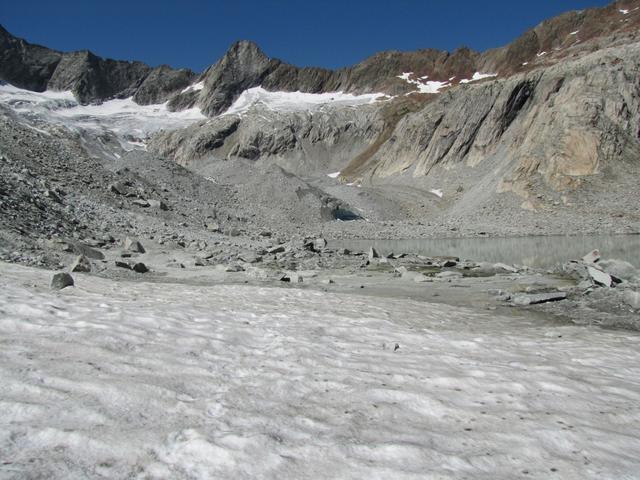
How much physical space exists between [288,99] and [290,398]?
181m

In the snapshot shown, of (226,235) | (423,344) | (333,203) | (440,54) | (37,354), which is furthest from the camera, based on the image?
(440,54)

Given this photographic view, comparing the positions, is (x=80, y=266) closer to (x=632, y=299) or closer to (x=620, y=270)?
(x=632, y=299)

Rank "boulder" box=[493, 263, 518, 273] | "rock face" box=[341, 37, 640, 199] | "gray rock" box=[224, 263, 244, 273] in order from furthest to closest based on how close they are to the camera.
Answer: "rock face" box=[341, 37, 640, 199] → "boulder" box=[493, 263, 518, 273] → "gray rock" box=[224, 263, 244, 273]

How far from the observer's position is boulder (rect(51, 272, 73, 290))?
328 inches

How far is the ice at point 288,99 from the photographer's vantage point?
156m

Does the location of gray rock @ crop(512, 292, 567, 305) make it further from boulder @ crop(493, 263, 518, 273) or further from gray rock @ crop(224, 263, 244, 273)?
gray rock @ crop(224, 263, 244, 273)

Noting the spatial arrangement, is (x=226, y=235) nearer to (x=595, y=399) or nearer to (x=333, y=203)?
(x=333, y=203)

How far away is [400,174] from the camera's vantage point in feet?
281

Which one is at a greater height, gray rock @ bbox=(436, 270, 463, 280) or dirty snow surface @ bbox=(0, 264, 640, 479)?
gray rock @ bbox=(436, 270, 463, 280)

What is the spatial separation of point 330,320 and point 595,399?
14.2ft

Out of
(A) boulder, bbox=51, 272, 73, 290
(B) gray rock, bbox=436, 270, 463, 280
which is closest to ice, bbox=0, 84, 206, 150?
(B) gray rock, bbox=436, 270, 463, 280

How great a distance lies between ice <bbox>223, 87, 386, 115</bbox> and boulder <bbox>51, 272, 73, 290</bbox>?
5838 inches

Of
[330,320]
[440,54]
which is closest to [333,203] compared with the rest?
[330,320]

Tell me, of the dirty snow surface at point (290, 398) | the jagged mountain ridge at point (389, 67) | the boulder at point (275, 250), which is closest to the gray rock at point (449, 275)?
the dirty snow surface at point (290, 398)
